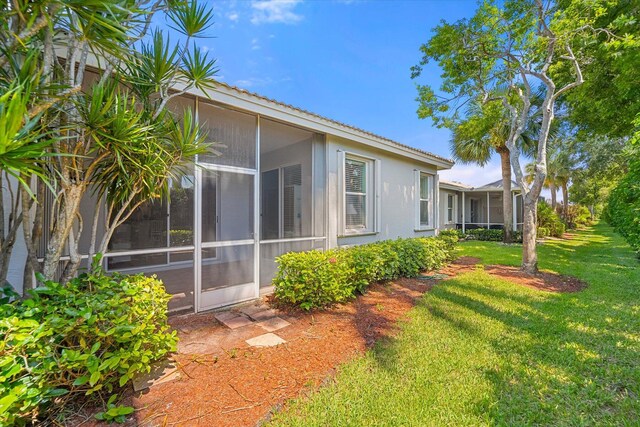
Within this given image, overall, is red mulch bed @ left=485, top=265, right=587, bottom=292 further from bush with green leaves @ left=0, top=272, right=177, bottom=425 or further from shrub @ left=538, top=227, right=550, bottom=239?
shrub @ left=538, top=227, right=550, bottom=239

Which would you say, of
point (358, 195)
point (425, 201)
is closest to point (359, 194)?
Answer: point (358, 195)

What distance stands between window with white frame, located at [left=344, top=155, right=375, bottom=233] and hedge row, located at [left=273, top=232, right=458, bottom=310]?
94 cm

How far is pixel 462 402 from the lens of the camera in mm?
2502

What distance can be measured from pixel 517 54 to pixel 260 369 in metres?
9.59

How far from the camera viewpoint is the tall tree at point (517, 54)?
22.6ft

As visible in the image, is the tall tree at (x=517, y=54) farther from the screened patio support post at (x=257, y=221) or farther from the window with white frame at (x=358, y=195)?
the screened patio support post at (x=257, y=221)

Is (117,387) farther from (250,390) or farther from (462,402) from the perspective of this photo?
(462,402)

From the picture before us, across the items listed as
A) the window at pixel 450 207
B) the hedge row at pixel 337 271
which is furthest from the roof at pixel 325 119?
the window at pixel 450 207

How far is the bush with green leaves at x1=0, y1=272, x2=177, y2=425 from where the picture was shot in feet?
6.25

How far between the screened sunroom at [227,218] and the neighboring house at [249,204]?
0.02 metres

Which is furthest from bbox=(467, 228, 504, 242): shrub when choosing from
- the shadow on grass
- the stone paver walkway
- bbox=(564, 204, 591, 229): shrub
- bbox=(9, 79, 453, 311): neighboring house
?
the stone paver walkway

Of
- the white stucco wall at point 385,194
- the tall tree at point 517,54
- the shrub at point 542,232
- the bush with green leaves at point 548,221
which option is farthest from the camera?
the bush with green leaves at point 548,221

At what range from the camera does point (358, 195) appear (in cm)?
737

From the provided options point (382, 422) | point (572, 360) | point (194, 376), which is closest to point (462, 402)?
point (382, 422)
